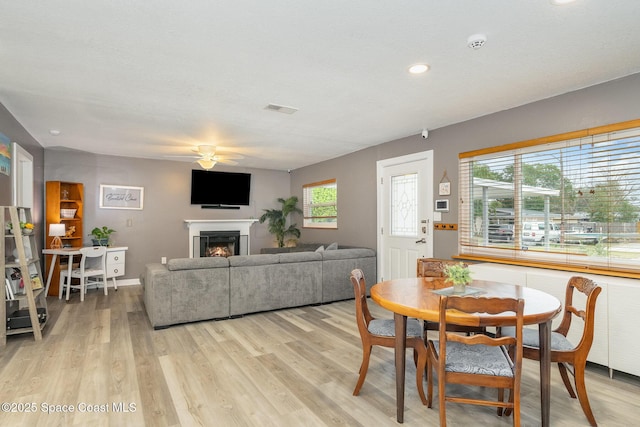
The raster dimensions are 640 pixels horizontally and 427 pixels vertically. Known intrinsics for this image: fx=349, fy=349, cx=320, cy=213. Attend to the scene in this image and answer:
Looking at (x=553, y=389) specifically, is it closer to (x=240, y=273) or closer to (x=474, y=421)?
(x=474, y=421)

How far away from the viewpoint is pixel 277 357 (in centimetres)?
312

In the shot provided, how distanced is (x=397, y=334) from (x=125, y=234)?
6.01 m

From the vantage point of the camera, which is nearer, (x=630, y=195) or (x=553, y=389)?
(x=553, y=389)

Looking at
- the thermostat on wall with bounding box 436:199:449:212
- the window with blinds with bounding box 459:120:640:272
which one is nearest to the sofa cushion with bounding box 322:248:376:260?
the thermostat on wall with bounding box 436:199:449:212

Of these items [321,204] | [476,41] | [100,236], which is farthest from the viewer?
[321,204]

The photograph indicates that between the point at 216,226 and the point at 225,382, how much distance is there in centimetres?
503

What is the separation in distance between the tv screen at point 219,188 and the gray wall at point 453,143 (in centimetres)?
126

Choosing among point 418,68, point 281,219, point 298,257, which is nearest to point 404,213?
point 298,257

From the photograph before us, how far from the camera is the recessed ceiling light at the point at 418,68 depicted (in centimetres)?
276

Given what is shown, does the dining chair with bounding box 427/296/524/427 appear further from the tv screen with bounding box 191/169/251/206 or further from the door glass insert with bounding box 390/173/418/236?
the tv screen with bounding box 191/169/251/206

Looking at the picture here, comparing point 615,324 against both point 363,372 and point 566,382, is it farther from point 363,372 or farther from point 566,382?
point 363,372

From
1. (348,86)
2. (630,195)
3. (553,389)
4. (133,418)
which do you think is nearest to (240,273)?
(133,418)

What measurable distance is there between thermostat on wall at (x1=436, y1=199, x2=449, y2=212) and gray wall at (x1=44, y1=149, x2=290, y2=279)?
4.64 meters

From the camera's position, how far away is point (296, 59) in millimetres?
2646
